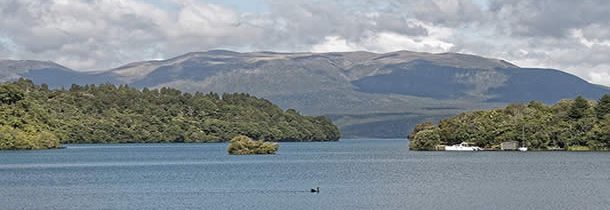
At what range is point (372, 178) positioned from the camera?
9581 cm

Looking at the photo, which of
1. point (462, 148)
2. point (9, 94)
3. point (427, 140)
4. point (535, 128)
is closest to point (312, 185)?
point (462, 148)

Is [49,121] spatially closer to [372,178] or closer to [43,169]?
[43,169]

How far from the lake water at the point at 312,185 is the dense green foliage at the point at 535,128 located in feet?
92.7

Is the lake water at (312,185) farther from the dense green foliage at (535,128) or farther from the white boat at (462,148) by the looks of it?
the white boat at (462,148)

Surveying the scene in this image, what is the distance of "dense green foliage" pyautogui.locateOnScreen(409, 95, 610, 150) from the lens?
158 metres

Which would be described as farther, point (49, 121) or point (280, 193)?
point (49, 121)

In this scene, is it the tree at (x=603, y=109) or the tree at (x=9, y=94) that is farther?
the tree at (x=9, y=94)

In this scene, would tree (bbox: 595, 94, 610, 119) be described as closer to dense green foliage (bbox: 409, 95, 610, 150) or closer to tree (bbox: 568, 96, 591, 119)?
dense green foliage (bbox: 409, 95, 610, 150)

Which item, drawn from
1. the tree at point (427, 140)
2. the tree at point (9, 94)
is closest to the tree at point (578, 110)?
the tree at point (427, 140)

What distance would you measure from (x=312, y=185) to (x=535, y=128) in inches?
3282

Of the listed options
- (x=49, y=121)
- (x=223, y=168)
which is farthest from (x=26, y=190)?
(x=49, y=121)

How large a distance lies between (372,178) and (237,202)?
2660 cm

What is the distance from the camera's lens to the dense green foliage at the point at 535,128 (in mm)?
157875

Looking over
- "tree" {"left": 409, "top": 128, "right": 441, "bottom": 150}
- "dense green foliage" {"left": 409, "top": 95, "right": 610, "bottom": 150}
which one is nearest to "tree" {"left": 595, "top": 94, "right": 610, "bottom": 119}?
"dense green foliage" {"left": 409, "top": 95, "right": 610, "bottom": 150}
